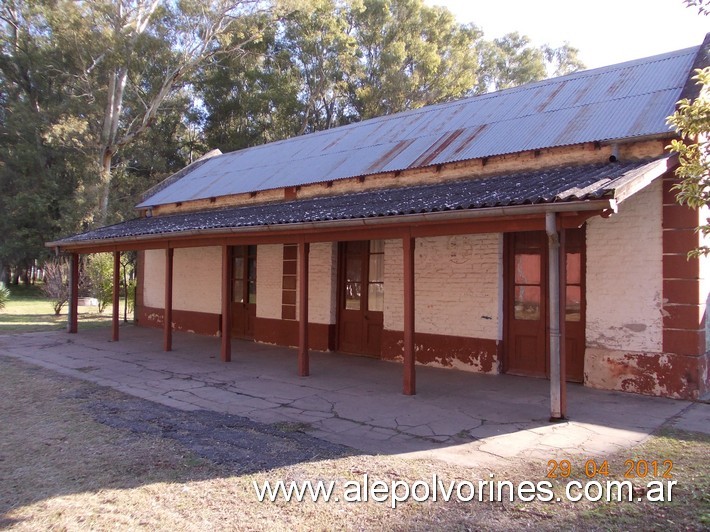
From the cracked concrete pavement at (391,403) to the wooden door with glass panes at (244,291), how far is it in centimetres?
254

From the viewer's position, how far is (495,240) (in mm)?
8625

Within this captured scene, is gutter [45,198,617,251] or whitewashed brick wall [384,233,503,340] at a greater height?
gutter [45,198,617,251]

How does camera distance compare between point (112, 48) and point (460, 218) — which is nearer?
point (460, 218)

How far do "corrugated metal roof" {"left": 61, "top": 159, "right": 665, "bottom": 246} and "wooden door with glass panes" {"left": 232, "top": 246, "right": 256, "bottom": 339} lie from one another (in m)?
2.51

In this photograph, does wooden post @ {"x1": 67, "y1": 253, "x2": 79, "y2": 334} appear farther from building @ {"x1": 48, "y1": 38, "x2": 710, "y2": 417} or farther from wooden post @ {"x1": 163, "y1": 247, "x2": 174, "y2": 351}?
wooden post @ {"x1": 163, "y1": 247, "x2": 174, "y2": 351}

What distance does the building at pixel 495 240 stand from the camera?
6680 millimetres

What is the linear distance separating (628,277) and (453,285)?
276cm

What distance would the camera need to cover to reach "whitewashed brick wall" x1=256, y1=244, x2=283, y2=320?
12.2 m

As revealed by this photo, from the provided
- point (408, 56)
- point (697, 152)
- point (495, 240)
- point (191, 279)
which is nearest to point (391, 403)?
point (495, 240)

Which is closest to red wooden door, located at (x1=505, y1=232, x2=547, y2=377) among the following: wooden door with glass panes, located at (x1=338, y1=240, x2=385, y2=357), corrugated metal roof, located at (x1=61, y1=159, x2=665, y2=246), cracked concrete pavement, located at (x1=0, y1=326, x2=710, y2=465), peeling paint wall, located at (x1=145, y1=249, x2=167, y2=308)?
cracked concrete pavement, located at (x1=0, y1=326, x2=710, y2=465)

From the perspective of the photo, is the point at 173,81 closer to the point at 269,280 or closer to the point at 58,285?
the point at 58,285

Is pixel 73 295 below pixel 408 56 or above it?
below

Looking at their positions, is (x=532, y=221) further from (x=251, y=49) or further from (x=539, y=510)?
(x=251, y=49)

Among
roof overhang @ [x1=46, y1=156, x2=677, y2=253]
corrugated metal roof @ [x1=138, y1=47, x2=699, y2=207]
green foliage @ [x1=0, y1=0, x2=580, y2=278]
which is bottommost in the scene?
roof overhang @ [x1=46, y1=156, x2=677, y2=253]
